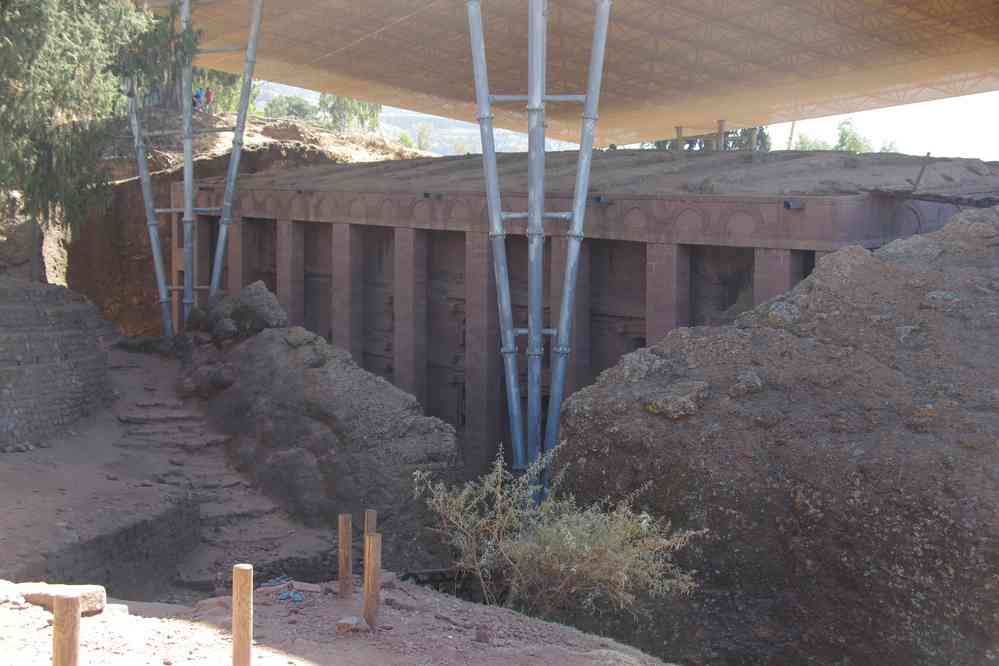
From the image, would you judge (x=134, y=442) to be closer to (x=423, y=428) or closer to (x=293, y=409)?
(x=293, y=409)

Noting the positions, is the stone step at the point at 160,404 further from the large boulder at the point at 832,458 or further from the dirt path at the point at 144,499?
the large boulder at the point at 832,458

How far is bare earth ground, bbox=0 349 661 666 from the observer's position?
7781 mm

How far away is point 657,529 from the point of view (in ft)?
32.1

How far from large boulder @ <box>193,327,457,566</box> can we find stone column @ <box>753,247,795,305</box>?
3903 millimetres

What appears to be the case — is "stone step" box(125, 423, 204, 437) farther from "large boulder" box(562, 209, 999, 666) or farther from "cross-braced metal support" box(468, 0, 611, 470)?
"large boulder" box(562, 209, 999, 666)

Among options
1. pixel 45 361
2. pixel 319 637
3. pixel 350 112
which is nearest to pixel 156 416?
pixel 45 361

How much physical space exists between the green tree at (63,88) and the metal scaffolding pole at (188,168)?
2.59ft

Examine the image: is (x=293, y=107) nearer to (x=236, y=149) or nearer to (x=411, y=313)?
(x=236, y=149)

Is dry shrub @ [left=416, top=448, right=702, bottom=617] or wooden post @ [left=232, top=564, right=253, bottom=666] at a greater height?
wooden post @ [left=232, top=564, right=253, bottom=666]

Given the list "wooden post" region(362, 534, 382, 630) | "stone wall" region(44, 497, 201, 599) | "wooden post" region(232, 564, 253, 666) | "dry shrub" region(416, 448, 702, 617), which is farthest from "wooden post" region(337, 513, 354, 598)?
"stone wall" region(44, 497, 201, 599)

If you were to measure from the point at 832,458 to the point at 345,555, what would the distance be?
3747mm

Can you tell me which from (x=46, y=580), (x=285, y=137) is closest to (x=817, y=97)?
(x=285, y=137)

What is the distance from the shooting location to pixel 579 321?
49.6ft

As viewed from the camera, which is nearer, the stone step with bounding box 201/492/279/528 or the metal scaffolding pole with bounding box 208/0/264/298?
the stone step with bounding box 201/492/279/528
